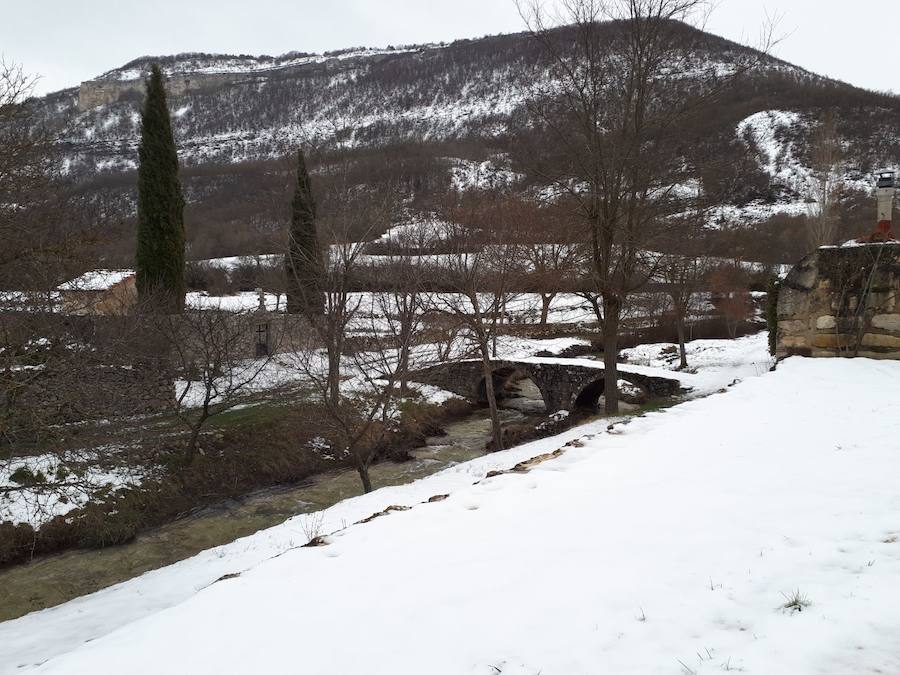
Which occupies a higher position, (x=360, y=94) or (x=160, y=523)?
(x=360, y=94)

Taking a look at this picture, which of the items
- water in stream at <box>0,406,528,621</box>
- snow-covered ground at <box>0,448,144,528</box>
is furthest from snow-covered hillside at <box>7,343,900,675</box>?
snow-covered ground at <box>0,448,144,528</box>

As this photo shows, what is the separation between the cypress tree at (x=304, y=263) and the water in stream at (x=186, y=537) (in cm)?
452

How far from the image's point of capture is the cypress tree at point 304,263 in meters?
12.6

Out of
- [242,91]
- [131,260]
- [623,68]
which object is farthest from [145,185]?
[242,91]

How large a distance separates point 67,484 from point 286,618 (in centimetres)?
612

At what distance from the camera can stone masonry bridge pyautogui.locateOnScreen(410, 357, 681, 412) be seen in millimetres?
15906

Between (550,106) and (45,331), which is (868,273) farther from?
(45,331)

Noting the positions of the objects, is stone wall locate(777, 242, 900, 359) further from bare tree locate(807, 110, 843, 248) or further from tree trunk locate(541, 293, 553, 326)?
tree trunk locate(541, 293, 553, 326)

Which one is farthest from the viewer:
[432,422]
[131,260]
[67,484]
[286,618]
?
[131,260]

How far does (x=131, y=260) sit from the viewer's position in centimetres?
2772

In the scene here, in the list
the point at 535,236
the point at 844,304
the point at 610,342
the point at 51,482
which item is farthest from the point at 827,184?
the point at 51,482

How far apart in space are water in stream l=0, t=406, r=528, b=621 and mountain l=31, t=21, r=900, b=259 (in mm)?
7541

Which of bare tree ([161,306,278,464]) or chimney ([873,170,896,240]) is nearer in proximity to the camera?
chimney ([873,170,896,240])

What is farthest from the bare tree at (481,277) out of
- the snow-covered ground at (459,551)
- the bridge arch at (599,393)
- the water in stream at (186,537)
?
the snow-covered ground at (459,551)
